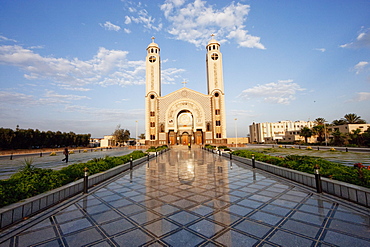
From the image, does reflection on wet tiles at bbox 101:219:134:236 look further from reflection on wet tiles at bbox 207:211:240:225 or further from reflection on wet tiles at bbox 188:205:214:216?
reflection on wet tiles at bbox 207:211:240:225

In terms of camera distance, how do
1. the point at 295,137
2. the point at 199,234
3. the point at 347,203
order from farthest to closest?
the point at 295,137 < the point at 347,203 < the point at 199,234

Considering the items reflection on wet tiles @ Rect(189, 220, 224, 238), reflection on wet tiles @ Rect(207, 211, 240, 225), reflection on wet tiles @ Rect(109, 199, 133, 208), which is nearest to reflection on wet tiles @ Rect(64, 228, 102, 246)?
reflection on wet tiles @ Rect(109, 199, 133, 208)

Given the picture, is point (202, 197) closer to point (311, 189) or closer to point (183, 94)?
point (311, 189)

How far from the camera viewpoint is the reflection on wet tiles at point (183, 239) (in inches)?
119

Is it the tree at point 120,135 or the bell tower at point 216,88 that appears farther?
the tree at point 120,135

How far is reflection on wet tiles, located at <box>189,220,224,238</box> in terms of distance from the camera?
11.0 feet

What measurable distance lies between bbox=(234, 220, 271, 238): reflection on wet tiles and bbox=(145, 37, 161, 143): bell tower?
4384 cm

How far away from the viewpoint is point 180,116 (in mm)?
49344

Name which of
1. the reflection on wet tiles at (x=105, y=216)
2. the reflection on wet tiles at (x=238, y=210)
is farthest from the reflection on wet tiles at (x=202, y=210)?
the reflection on wet tiles at (x=105, y=216)

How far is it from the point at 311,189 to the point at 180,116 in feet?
144

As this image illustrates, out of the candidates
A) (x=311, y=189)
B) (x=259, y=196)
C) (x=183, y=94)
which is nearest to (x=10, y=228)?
(x=259, y=196)

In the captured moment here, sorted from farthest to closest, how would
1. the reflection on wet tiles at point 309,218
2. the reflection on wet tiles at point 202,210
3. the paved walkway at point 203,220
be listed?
the reflection on wet tiles at point 202,210, the reflection on wet tiles at point 309,218, the paved walkway at point 203,220

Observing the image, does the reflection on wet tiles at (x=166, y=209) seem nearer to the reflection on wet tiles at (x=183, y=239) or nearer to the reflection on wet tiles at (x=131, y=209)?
the reflection on wet tiles at (x=131, y=209)

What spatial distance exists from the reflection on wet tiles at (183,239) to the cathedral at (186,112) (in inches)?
1689
